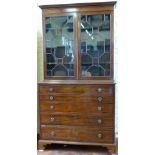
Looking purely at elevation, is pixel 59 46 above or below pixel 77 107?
above

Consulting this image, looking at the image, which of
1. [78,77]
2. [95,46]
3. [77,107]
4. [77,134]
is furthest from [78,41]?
[77,134]

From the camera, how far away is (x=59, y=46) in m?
2.89

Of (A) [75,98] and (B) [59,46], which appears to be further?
(B) [59,46]

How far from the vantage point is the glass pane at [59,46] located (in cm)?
284

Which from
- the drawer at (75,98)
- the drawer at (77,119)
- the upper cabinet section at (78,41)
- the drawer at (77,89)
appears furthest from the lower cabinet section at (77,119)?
the upper cabinet section at (78,41)

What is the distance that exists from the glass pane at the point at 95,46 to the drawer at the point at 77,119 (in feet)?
2.00

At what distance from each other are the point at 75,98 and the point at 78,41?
2.77ft

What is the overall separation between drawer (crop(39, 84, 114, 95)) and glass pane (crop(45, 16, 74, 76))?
25cm

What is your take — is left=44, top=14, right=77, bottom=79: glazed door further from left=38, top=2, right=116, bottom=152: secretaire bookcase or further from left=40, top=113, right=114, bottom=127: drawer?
left=40, top=113, right=114, bottom=127: drawer

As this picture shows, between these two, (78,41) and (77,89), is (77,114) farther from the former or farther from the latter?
(78,41)

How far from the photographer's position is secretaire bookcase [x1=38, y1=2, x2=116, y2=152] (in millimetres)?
2631

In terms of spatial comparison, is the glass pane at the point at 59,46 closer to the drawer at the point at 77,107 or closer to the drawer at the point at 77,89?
the drawer at the point at 77,89
